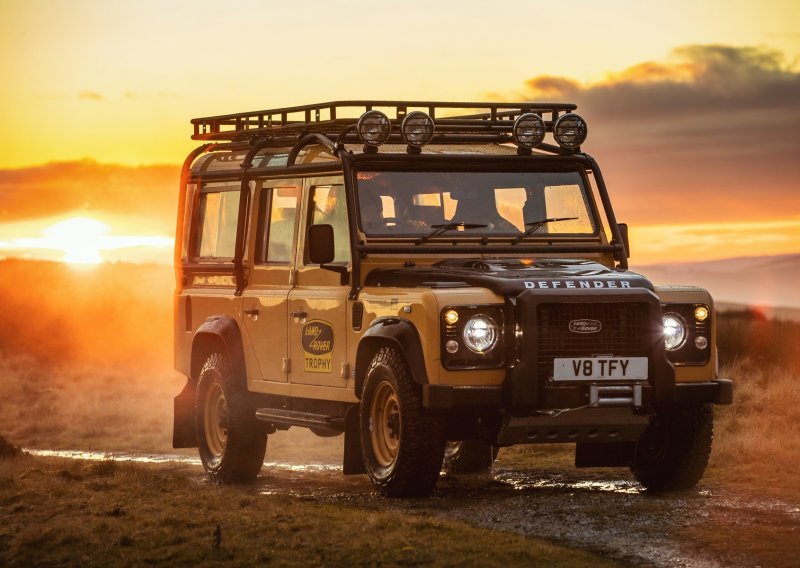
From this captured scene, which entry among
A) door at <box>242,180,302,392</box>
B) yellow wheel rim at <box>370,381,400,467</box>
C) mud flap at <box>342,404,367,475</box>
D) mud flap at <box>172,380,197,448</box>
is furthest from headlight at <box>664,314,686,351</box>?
mud flap at <box>172,380,197,448</box>

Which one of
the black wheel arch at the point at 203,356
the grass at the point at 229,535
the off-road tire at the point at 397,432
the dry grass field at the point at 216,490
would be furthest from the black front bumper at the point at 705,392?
the black wheel arch at the point at 203,356

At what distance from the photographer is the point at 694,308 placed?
11.2 meters

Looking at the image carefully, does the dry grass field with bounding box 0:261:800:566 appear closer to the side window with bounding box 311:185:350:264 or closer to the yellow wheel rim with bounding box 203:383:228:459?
the yellow wheel rim with bounding box 203:383:228:459

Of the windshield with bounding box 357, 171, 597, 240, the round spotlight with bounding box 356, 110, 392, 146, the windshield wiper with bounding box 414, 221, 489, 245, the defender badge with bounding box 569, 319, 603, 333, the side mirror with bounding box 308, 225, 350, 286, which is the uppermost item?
the round spotlight with bounding box 356, 110, 392, 146

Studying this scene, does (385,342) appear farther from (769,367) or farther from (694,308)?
(769,367)

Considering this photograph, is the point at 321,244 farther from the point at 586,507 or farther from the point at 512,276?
the point at 586,507

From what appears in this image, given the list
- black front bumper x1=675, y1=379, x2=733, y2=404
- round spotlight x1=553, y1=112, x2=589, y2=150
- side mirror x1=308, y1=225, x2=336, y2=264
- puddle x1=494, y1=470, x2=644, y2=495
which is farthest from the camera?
round spotlight x1=553, y1=112, x2=589, y2=150

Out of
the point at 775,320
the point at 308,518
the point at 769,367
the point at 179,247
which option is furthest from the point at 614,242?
the point at 775,320

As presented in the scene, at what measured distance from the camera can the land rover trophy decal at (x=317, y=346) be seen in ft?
39.7

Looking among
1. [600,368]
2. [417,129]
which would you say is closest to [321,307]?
[417,129]

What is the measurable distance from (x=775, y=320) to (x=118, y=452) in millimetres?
24068

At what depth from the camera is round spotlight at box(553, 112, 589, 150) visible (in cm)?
1273

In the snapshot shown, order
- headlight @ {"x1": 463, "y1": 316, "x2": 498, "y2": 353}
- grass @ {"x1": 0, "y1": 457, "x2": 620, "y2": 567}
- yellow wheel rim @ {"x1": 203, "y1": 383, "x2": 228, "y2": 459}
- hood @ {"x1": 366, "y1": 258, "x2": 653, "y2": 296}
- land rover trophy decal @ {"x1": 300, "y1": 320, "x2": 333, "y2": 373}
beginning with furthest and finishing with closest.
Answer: yellow wheel rim @ {"x1": 203, "y1": 383, "x2": 228, "y2": 459} → land rover trophy decal @ {"x1": 300, "y1": 320, "x2": 333, "y2": 373} → hood @ {"x1": 366, "y1": 258, "x2": 653, "y2": 296} → headlight @ {"x1": 463, "y1": 316, "x2": 498, "y2": 353} → grass @ {"x1": 0, "y1": 457, "x2": 620, "y2": 567}

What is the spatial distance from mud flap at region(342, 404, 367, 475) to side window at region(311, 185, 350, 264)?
47.3 inches
